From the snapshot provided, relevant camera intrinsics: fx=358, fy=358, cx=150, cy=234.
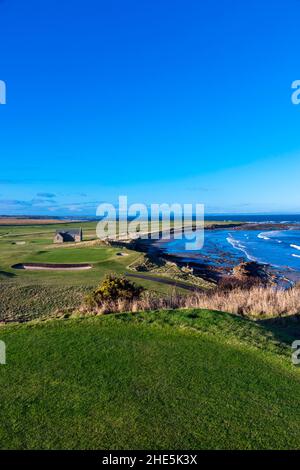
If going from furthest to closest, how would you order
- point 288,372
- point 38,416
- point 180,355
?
point 180,355
point 288,372
point 38,416

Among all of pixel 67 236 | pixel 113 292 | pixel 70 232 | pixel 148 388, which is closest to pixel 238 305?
pixel 113 292

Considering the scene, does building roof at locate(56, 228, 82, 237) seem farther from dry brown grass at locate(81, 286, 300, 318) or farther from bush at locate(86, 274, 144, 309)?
dry brown grass at locate(81, 286, 300, 318)

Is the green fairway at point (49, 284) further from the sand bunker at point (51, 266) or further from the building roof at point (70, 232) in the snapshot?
the building roof at point (70, 232)

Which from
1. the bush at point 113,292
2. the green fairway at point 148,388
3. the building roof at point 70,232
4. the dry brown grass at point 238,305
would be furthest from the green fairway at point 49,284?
the building roof at point 70,232

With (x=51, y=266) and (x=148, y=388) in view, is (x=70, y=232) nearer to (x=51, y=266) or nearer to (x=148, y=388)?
(x=51, y=266)

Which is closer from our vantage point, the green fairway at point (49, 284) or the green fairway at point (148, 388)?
the green fairway at point (148, 388)

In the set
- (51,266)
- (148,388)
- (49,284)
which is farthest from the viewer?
(51,266)
